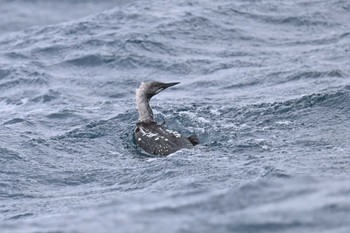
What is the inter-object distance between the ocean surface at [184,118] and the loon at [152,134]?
166mm

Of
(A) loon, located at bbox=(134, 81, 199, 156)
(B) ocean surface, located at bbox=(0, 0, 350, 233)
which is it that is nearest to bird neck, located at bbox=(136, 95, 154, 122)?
(A) loon, located at bbox=(134, 81, 199, 156)

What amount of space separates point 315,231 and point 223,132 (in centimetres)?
600

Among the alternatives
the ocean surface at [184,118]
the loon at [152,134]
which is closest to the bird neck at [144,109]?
the loon at [152,134]

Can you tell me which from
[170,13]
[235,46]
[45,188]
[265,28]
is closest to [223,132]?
[45,188]

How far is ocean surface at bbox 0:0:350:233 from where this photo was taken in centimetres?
824

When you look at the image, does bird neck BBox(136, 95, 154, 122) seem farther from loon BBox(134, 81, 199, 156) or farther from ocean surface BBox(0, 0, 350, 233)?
ocean surface BBox(0, 0, 350, 233)

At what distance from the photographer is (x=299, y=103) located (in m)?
14.1

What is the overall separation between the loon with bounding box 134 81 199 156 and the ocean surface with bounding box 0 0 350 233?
17 centimetres

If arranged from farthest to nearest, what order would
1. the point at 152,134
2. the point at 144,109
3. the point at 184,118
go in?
the point at 184,118, the point at 144,109, the point at 152,134

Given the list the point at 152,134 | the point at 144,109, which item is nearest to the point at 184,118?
the point at 144,109

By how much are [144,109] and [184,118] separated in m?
0.58

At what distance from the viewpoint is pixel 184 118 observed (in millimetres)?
14133

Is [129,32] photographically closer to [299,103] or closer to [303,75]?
[303,75]

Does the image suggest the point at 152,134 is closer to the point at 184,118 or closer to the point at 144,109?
the point at 144,109
